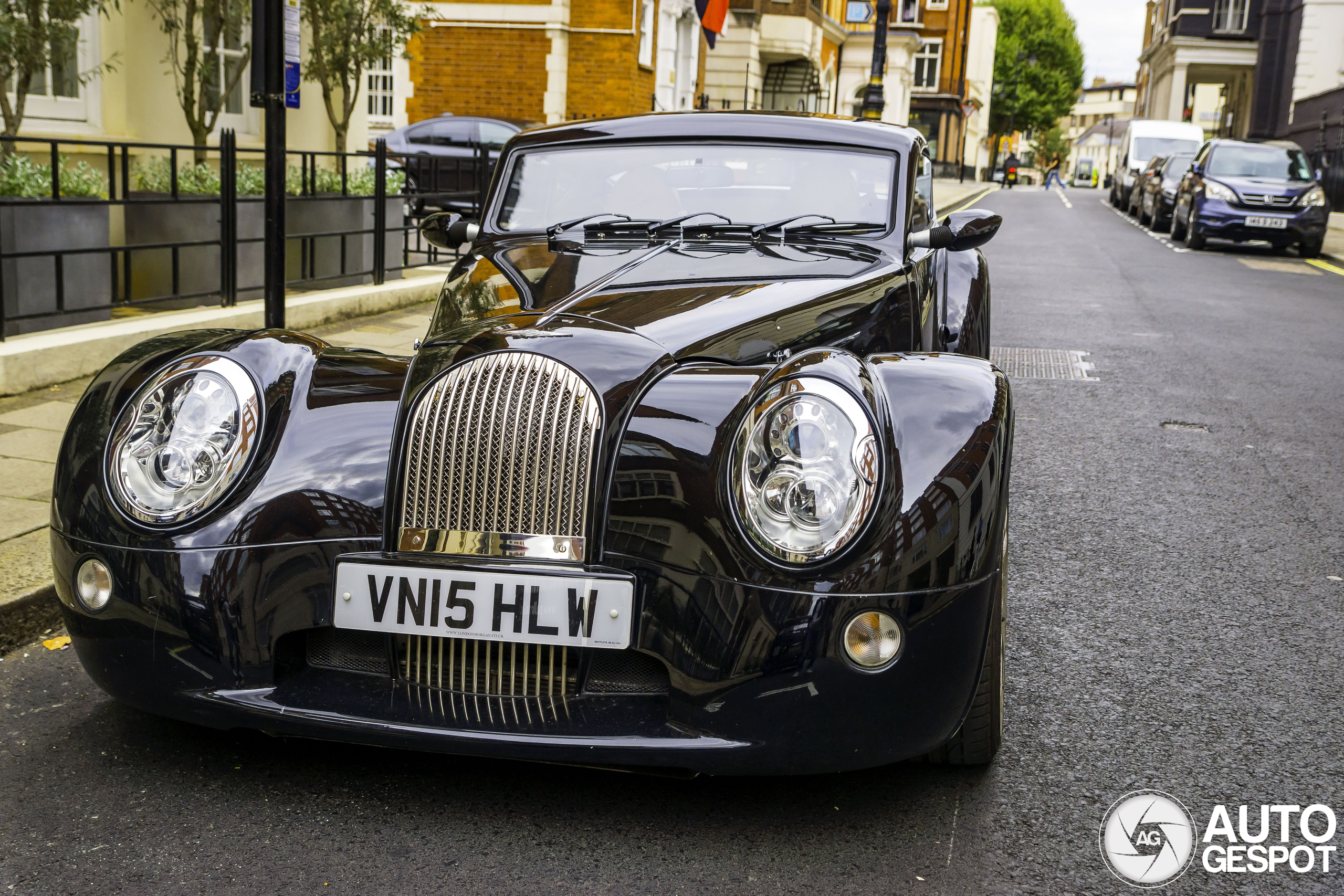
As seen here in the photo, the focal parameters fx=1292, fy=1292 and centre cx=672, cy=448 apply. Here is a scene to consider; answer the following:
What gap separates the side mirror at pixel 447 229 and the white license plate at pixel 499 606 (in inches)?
88.8

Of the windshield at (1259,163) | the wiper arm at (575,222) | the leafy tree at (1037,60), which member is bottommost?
the wiper arm at (575,222)

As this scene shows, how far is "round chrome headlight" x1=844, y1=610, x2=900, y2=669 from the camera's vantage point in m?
2.38

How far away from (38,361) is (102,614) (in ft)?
13.8

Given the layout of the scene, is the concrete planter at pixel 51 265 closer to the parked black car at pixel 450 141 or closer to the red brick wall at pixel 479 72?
the parked black car at pixel 450 141

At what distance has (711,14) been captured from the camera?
61.0 ft

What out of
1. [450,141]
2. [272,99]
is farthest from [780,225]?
[450,141]

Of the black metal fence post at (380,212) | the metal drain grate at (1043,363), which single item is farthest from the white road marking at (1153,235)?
the black metal fence post at (380,212)

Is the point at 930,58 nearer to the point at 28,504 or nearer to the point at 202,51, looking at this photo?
the point at 202,51

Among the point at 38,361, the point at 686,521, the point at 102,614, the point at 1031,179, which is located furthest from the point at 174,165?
the point at 1031,179

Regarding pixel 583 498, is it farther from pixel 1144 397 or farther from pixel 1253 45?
pixel 1253 45

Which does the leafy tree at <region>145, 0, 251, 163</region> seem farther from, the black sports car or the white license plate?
the white license plate

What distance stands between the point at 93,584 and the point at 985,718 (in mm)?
1860

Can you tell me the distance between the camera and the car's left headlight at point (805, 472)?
2395 mm

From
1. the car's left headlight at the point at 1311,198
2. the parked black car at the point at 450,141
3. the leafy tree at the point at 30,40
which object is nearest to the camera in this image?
the leafy tree at the point at 30,40
